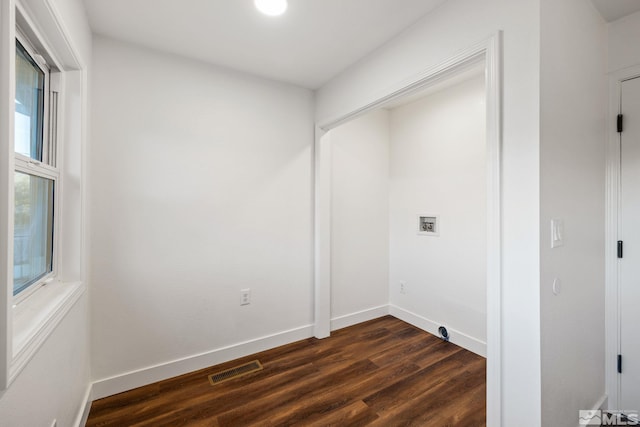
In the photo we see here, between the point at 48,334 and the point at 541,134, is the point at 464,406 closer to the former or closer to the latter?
the point at 541,134

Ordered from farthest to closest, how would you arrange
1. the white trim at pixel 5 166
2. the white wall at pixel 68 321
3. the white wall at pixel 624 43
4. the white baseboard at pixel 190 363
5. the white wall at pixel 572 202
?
the white baseboard at pixel 190 363 → the white wall at pixel 624 43 → the white wall at pixel 572 202 → the white wall at pixel 68 321 → the white trim at pixel 5 166

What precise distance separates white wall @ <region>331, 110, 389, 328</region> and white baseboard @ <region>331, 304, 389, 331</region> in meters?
0.01

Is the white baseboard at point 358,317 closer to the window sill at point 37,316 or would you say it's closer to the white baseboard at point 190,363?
the white baseboard at point 190,363

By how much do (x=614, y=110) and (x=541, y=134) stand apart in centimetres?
109

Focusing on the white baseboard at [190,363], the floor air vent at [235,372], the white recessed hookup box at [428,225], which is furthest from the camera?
the white recessed hookup box at [428,225]

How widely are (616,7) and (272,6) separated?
6.71ft

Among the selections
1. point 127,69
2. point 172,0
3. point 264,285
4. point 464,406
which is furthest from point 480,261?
point 127,69

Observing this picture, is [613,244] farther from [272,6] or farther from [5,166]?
[5,166]

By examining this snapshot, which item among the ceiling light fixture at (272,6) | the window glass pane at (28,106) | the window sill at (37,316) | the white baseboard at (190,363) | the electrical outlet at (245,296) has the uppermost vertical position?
the ceiling light fixture at (272,6)

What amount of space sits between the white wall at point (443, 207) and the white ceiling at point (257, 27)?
1175 millimetres

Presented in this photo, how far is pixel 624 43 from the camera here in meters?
1.74

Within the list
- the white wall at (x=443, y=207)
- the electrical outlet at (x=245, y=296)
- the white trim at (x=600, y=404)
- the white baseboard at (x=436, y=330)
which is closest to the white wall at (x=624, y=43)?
the white wall at (x=443, y=207)

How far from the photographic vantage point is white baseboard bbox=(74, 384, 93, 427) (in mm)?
1594

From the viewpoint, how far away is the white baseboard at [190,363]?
196 centimetres
